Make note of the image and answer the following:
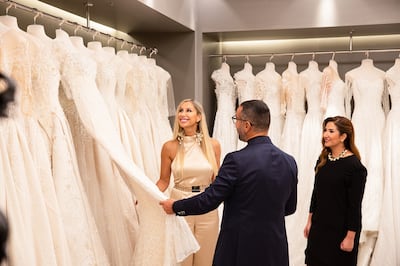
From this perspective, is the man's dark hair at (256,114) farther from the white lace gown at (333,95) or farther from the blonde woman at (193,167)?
the white lace gown at (333,95)

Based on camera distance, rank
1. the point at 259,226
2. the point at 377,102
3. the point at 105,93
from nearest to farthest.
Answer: the point at 259,226, the point at 105,93, the point at 377,102

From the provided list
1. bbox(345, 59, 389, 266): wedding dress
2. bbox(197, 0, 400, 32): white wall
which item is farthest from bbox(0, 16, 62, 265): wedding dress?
bbox(345, 59, 389, 266): wedding dress

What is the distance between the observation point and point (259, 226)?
8.71 feet

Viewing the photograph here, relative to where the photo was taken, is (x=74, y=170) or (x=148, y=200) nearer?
(x=74, y=170)

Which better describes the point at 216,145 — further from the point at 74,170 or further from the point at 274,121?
the point at 274,121

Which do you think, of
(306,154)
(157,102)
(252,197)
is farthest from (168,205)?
(306,154)

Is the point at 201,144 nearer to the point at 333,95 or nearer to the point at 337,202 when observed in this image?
the point at 337,202

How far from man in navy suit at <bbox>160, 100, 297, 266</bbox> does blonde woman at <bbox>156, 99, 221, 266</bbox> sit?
76cm

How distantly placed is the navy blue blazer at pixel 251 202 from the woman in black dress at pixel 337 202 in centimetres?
67

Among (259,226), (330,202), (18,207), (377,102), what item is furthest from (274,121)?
(18,207)

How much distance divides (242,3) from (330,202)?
2.64 metres

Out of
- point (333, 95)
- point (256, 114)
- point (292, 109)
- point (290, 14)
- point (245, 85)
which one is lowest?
point (256, 114)

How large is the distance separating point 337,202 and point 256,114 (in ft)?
3.15

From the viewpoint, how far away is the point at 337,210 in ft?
10.8
